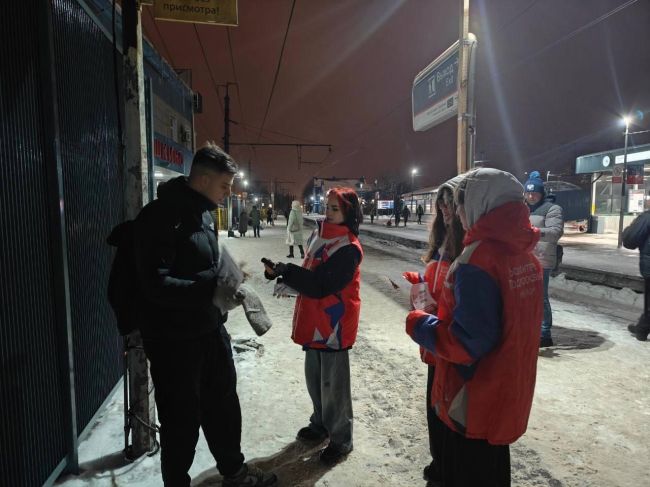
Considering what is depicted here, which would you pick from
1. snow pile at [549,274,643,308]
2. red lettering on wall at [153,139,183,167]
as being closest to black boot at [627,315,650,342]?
snow pile at [549,274,643,308]

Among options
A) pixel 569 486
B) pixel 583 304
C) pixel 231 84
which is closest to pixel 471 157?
pixel 583 304

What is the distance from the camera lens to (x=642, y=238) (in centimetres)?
543

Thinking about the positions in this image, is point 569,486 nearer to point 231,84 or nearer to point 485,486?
point 485,486

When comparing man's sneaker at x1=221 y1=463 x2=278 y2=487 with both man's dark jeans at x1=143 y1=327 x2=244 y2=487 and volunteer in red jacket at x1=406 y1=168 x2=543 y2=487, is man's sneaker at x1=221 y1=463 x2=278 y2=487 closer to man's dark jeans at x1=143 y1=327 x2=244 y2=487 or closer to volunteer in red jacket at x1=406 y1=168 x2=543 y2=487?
man's dark jeans at x1=143 y1=327 x2=244 y2=487

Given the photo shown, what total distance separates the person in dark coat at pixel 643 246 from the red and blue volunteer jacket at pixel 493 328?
481 cm

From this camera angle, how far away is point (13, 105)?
82.7 inches

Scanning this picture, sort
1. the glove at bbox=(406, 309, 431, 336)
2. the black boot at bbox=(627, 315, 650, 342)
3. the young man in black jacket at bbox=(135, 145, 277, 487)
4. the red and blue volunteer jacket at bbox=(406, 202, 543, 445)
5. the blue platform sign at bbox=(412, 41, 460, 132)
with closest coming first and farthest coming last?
1. the red and blue volunteer jacket at bbox=(406, 202, 543, 445)
2. the glove at bbox=(406, 309, 431, 336)
3. the young man in black jacket at bbox=(135, 145, 277, 487)
4. the black boot at bbox=(627, 315, 650, 342)
5. the blue platform sign at bbox=(412, 41, 460, 132)

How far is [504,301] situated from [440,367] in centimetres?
46

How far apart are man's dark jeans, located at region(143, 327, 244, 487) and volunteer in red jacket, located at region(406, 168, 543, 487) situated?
3.85 feet

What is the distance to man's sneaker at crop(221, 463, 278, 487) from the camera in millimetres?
2586

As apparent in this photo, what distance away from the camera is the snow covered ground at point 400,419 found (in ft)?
9.30

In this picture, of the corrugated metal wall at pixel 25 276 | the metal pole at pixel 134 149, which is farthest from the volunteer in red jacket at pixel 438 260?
the corrugated metal wall at pixel 25 276

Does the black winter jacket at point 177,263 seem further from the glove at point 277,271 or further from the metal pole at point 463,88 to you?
the metal pole at point 463,88

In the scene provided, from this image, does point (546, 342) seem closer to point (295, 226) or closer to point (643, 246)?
point (643, 246)
